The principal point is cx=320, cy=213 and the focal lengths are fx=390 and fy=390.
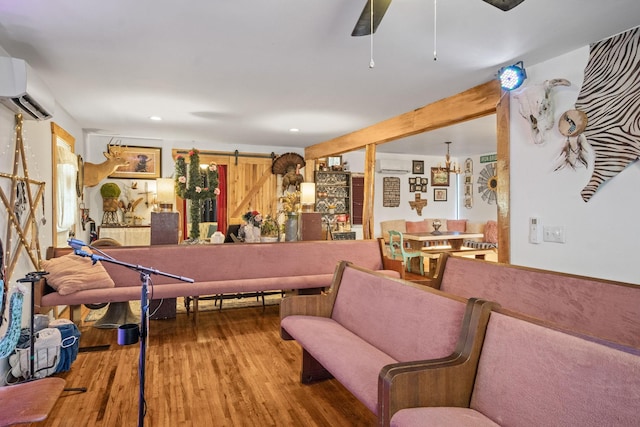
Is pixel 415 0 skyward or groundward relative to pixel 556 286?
skyward

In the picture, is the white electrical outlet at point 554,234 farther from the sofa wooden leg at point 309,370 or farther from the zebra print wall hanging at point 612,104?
the sofa wooden leg at point 309,370

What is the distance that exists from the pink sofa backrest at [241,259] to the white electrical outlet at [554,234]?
7.18 ft

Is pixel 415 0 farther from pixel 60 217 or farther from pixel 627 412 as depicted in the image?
pixel 60 217

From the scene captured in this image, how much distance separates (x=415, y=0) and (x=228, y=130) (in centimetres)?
462

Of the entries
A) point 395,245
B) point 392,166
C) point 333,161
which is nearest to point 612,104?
point 395,245

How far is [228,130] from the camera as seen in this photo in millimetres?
6453

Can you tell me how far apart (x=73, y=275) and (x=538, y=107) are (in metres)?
4.41

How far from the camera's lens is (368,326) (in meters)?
2.49

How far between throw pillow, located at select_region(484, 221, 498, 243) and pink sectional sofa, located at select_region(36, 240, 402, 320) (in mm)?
4551

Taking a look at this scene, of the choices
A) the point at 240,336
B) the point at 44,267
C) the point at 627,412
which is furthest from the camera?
the point at 240,336

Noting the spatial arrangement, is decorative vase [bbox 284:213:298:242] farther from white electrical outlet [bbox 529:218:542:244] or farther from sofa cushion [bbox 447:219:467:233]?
sofa cushion [bbox 447:219:467:233]

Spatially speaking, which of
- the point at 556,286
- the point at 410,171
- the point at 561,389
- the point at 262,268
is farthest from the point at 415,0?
the point at 410,171

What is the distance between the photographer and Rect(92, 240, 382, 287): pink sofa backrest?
4.09m

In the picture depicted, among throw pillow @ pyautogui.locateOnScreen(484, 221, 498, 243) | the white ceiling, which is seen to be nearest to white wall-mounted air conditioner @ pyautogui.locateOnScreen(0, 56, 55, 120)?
the white ceiling
